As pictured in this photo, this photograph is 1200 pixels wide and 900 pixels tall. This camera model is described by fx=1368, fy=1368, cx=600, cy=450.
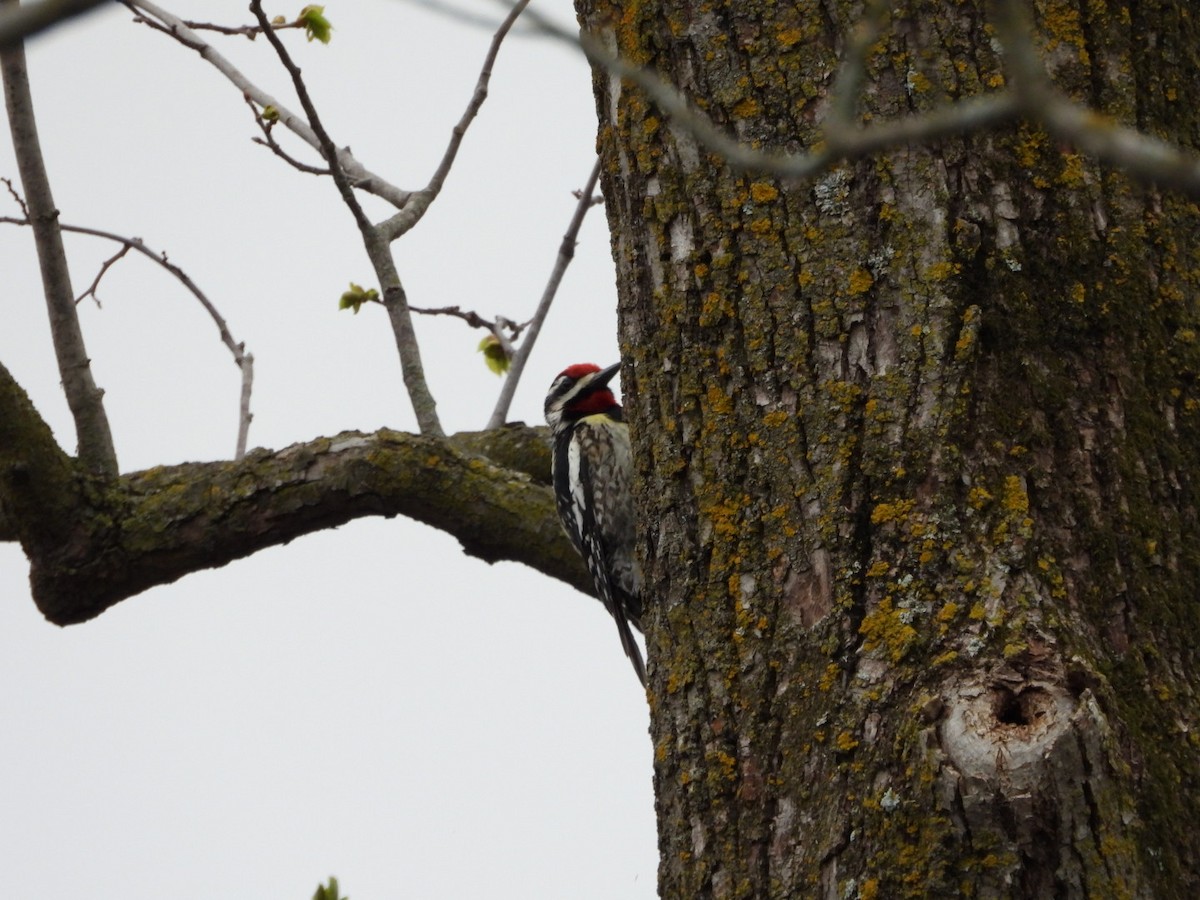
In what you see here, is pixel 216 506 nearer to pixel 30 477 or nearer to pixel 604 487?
pixel 30 477

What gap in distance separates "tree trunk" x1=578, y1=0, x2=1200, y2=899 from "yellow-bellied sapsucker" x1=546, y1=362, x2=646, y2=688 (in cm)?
253

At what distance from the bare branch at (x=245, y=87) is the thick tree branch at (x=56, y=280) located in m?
0.81

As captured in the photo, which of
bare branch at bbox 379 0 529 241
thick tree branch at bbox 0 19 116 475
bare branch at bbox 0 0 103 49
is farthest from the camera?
bare branch at bbox 379 0 529 241

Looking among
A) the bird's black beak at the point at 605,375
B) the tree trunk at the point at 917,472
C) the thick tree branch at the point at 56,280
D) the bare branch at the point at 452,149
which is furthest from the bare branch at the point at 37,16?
the bird's black beak at the point at 605,375

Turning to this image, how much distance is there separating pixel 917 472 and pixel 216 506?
1.57 metres

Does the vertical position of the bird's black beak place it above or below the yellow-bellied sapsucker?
above

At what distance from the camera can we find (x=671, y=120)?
2047 millimetres

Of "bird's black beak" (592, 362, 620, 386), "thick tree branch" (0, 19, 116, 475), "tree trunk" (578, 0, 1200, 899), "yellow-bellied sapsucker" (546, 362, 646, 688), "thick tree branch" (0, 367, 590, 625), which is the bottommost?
"tree trunk" (578, 0, 1200, 899)

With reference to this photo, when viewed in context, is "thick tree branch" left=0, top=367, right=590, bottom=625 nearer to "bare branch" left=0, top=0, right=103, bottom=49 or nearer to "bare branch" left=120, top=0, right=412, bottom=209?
"bare branch" left=120, top=0, right=412, bottom=209

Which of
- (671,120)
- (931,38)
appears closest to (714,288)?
(671,120)

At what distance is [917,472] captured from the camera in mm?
1752

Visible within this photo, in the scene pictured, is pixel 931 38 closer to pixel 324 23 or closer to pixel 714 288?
pixel 714 288

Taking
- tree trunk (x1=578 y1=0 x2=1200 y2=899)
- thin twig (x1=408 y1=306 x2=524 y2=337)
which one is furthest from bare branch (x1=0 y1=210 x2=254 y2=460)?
tree trunk (x1=578 y1=0 x2=1200 y2=899)

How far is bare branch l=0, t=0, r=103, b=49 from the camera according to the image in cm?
71
